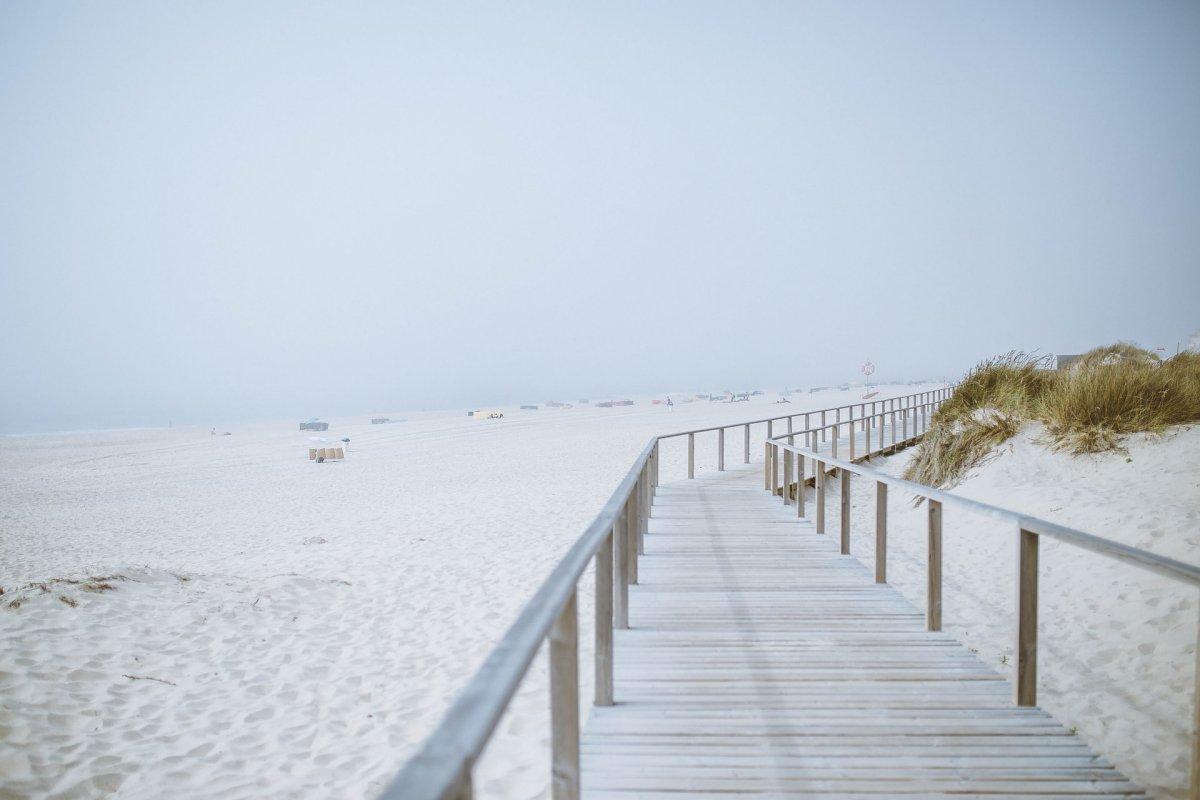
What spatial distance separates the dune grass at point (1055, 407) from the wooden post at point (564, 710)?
8.66 metres

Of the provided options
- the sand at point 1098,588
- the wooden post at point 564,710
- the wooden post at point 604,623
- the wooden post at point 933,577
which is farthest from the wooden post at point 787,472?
the wooden post at point 564,710

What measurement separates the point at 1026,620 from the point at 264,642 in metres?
6.04

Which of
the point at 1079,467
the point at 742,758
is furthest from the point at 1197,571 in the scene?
the point at 1079,467

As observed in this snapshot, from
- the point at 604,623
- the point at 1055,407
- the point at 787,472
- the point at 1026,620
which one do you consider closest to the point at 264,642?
the point at 604,623

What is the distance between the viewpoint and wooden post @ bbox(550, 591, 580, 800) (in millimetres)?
1666

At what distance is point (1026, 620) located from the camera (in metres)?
2.76

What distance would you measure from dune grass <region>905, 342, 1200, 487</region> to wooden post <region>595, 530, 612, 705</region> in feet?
25.9

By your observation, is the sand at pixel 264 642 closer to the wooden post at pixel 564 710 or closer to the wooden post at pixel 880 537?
the wooden post at pixel 564 710

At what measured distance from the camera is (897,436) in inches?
705

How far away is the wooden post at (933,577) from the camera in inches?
143

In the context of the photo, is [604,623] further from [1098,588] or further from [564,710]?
[1098,588]

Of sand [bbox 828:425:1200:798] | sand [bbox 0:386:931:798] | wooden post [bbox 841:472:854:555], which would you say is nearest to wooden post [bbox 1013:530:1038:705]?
sand [bbox 828:425:1200:798]

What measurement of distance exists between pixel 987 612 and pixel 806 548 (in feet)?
5.74

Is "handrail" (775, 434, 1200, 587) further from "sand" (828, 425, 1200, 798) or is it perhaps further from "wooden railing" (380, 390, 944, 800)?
"wooden railing" (380, 390, 944, 800)
